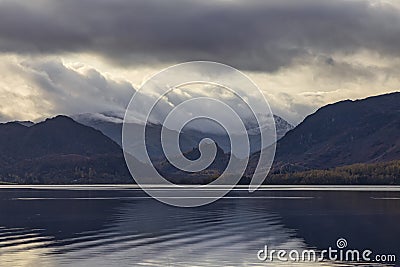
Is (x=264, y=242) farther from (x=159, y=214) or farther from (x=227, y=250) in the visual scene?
(x=159, y=214)

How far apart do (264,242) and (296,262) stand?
850 inches

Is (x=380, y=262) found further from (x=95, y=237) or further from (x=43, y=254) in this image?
(x=95, y=237)

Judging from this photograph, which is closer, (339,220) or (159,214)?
(339,220)

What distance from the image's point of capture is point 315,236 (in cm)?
11494

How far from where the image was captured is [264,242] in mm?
105750

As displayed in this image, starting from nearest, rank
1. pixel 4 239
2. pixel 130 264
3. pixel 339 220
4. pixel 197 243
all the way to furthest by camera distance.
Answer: pixel 130 264 → pixel 197 243 → pixel 4 239 → pixel 339 220

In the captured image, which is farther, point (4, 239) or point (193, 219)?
point (193, 219)

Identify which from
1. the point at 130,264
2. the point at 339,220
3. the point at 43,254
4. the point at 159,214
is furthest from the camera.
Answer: the point at 159,214

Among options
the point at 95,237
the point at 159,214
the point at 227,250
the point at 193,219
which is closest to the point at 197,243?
the point at 227,250

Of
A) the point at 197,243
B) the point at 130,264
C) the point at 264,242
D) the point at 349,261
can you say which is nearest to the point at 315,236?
the point at 264,242

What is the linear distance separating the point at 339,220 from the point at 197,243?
52490mm

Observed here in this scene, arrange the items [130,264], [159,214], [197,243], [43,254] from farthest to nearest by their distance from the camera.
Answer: [159,214], [197,243], [43,254], [130,264]

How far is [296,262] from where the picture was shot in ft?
A: 276

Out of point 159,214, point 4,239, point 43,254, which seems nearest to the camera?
point 43,254
